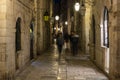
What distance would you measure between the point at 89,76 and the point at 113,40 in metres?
2.41

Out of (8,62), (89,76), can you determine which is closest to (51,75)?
(89,76)

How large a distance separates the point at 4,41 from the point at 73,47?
1257cm

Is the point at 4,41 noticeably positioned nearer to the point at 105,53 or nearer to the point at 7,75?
the point at 7,75

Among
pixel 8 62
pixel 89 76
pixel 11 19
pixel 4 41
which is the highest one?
pixel 11 19

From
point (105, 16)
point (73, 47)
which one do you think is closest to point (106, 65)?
point (105, 16)

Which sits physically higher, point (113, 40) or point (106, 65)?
point (113, 40)

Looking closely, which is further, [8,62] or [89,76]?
[89,76]

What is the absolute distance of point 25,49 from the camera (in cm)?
1573

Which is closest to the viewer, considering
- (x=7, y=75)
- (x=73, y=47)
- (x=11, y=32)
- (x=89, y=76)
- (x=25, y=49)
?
(x=7, y=75)

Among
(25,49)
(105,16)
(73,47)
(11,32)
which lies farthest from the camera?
(73,47)

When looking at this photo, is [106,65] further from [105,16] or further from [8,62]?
[8,62]

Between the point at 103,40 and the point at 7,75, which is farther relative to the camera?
the point at 103,40

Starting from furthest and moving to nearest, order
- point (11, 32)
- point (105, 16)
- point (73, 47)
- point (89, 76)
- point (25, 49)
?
point (73, 47), point (25, 49), point (105, 16), point (89, 76), point (11, 32)

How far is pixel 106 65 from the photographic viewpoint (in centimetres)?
1359
